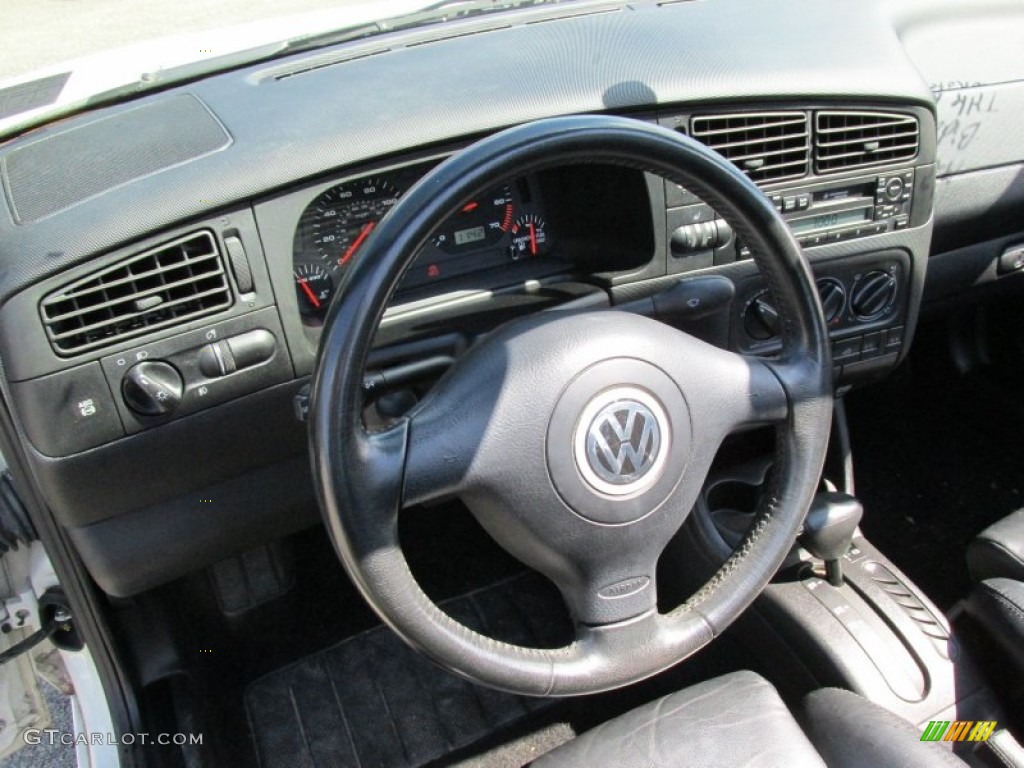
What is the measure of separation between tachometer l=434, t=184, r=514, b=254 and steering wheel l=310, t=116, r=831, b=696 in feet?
1.54

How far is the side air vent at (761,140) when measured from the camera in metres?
1.67

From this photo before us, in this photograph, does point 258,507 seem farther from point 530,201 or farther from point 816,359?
point 816,359

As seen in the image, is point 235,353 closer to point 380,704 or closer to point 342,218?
point 342,218

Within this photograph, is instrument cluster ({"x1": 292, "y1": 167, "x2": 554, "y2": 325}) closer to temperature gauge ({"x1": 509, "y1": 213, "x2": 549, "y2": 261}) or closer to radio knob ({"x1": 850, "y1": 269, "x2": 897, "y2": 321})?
temperature gauge ({"x1": 509, "y1": 213, "x2": 549, "y2": 261})

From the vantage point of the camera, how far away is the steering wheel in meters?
1.05

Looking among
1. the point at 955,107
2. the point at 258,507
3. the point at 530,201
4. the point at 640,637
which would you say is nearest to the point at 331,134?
the point at 530,201

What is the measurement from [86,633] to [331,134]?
3.49 ft

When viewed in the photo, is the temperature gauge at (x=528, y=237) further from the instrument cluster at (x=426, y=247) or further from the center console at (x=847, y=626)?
the center console at (x=847, y=626)

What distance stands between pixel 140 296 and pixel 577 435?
677 millimetres

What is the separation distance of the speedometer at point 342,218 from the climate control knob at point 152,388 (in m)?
0.29

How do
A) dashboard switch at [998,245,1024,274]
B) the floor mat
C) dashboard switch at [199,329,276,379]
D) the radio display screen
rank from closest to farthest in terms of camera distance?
1. dashboard switch at [199,329,276,379]
2. the radio display screen
3. the floor mat
4. dashboard switch at [998,245,1024,274]

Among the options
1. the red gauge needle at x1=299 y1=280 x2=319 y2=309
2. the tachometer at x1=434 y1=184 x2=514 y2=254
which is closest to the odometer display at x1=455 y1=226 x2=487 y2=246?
the tachometer at x1=434 y1=184 x2=514 y2=254

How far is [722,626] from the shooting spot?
1.29m

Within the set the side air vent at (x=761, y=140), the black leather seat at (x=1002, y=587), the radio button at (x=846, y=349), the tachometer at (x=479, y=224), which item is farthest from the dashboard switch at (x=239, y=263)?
the black leather seat at (x=1002, y=587)
